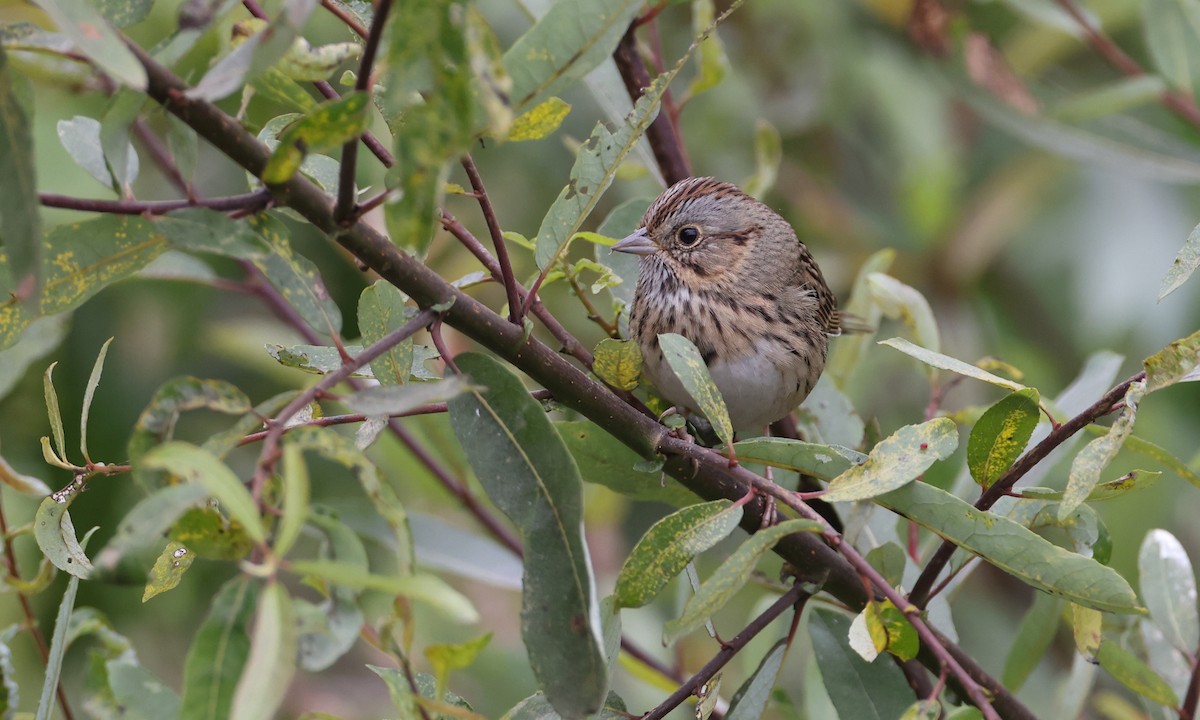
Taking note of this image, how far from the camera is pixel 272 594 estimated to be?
3.78 feet

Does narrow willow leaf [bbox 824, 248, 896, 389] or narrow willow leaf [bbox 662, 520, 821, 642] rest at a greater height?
narrow willow leaf [bbox 662, 520, 821, 642]

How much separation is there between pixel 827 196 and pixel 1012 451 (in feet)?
11.7

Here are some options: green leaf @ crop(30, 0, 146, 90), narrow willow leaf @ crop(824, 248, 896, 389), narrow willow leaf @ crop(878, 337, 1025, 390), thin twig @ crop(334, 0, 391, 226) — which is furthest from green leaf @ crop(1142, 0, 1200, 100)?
green leaf @ crop(30, 0, 146, 90)

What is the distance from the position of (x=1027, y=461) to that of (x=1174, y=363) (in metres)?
0.26

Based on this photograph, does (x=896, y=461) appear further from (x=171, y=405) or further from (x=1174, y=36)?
(x=1174, y=36)

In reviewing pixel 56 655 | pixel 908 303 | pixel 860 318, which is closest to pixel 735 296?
pixel 860 318

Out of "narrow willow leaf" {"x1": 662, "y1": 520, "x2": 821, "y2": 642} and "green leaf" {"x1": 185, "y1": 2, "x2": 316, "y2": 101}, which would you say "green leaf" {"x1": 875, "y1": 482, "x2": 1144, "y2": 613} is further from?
"green leaf" {"x1": 185, "y1": 2, "x2": 316, "y2": 101}

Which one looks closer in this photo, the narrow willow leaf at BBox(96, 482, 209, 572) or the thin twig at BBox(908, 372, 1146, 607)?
the narrow willow leaf at BBox(96, 482, 209, 572)

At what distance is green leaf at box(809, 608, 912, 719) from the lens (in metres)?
2.16

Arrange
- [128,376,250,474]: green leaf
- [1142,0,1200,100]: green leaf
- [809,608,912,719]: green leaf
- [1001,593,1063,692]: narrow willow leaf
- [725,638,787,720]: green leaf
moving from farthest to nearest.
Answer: [1142,0,1200,100]: green leaf → [1001,593,1063,692]: narrow willow leaf → [809,608,912,719]: green leaf → [725,638,787,720]: green leaf → [128,376,250,474]: green leaf

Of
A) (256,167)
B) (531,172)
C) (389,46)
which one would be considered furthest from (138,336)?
(389,46)

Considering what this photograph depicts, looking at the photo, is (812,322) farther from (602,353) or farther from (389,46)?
(389,46)

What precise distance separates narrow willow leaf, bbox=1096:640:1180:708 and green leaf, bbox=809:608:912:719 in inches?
14.3

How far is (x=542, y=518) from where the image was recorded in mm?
1617
